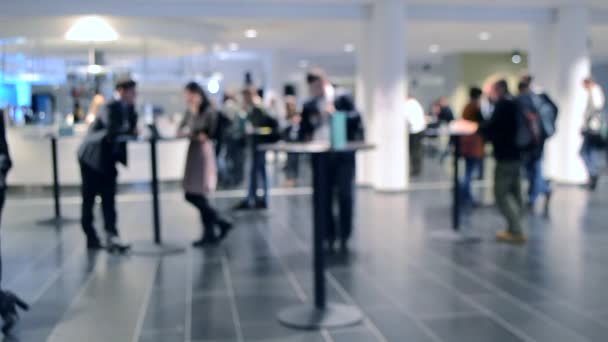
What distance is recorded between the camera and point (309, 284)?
481 cm

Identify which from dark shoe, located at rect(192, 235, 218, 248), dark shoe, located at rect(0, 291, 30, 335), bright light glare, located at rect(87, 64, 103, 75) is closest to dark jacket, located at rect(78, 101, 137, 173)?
dark shoe, located at rect(192, 235, 218, 248)

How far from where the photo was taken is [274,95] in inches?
667

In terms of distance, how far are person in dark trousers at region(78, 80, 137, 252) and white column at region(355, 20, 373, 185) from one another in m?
5.15

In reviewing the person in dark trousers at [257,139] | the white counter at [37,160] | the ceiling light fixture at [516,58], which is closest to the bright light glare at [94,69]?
the white counter at [37,160]

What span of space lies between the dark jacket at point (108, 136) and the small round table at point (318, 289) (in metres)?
2.05

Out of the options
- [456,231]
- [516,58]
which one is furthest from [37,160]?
[516,58]

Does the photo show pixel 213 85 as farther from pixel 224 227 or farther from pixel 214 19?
pixel 224 227

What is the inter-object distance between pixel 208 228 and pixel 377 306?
2.44 meters

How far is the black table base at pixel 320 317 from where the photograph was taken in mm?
3857

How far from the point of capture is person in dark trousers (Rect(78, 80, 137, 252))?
18.5 ft

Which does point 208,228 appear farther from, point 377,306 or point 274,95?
point 274,95

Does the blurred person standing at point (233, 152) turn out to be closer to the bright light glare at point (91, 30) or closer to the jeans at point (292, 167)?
the jeans at point (292, 167)

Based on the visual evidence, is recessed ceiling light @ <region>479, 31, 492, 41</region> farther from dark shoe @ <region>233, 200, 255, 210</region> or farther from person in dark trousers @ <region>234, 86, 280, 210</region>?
dark shoe @ <region>233, 200, 255, 210</region>

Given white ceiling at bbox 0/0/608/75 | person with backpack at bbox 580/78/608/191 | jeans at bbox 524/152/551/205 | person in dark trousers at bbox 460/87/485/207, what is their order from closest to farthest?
1. person in dark trousers at bbox 460/87/485/207
2. jeans at bbox 524/152/551/205
3. white ceiling at bbox 0/0/608/75
4. person with backpack at bbox 580/78/608/191
